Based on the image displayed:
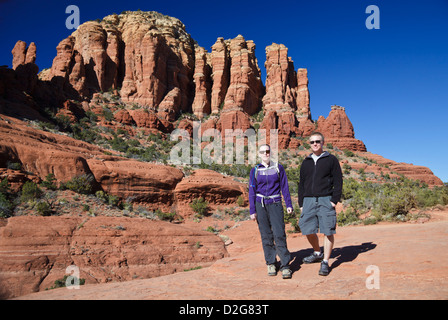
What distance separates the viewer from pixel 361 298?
9.33ft

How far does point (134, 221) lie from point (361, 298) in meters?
11.5

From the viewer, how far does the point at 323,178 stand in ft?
14.0

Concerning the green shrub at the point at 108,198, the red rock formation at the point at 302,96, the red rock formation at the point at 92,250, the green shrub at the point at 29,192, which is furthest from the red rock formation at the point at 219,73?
the red rock formation at the point at 92,250

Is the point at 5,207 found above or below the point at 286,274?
above

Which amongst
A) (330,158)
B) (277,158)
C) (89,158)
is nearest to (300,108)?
(277,158)

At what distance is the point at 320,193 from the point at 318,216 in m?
0.38

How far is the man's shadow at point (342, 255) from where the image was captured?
448 centimetres

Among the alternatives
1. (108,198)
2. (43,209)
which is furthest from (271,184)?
(108,198)

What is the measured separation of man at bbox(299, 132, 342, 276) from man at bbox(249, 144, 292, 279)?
1.00ft

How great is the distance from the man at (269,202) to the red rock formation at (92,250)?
6700mm

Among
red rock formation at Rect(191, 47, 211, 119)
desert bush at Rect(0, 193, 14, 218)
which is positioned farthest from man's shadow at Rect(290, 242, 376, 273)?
red rock formation at Rect(191, 47, 211, 119)

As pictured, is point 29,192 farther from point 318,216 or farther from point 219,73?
point 219,73

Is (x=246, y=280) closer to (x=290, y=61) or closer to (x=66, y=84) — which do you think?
(x=66, y=84)
